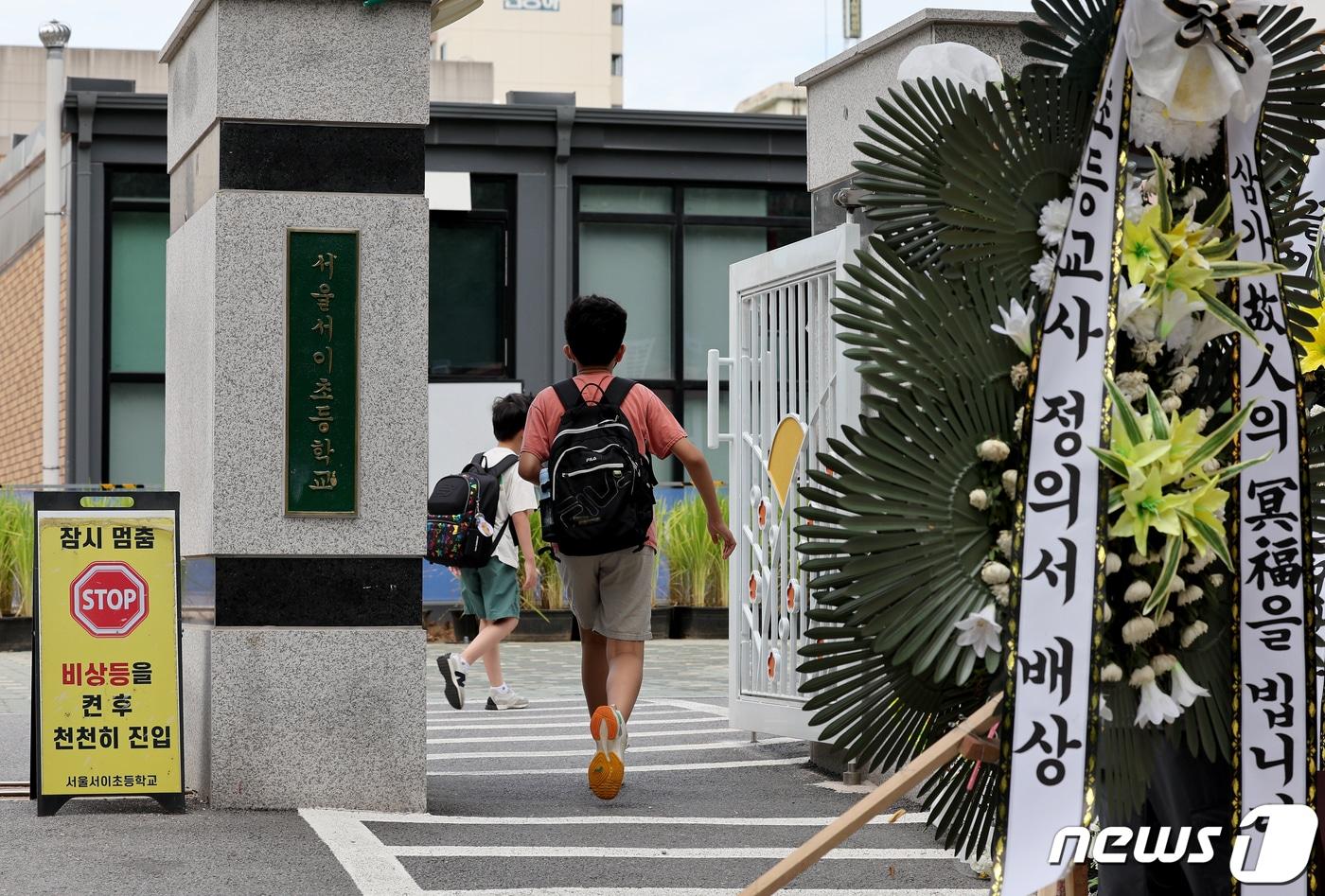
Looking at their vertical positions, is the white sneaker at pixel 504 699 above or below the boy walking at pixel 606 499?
below

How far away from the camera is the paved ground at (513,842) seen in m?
5.05

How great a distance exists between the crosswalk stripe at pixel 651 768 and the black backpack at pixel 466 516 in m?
2.35

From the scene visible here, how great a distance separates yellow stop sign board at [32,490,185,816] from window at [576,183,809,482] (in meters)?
16.5

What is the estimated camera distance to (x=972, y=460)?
3186mm

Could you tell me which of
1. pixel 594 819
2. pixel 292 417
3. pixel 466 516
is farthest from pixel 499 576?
pixel 292 417

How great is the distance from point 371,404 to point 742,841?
1878mm

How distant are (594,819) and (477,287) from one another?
52.8ft

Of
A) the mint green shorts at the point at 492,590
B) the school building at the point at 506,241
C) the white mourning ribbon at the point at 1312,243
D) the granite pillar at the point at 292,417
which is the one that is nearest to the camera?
the white mourning ribbon at the point at 1312,243

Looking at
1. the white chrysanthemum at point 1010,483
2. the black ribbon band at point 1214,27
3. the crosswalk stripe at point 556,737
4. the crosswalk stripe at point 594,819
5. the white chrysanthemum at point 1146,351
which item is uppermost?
the black ribbon band at point 1214,27

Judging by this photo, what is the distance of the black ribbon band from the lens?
3111 millimetres

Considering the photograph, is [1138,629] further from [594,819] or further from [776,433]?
[776,433]

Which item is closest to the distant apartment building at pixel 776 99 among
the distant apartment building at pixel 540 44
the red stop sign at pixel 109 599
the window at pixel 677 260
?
the distant apartment building at pixel 540 44

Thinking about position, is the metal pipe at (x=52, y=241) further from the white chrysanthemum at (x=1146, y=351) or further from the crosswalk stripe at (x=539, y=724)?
the white chrysanthemum at (x=1146, y=351)

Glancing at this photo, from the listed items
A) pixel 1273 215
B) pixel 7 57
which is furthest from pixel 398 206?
pixel 7 57
